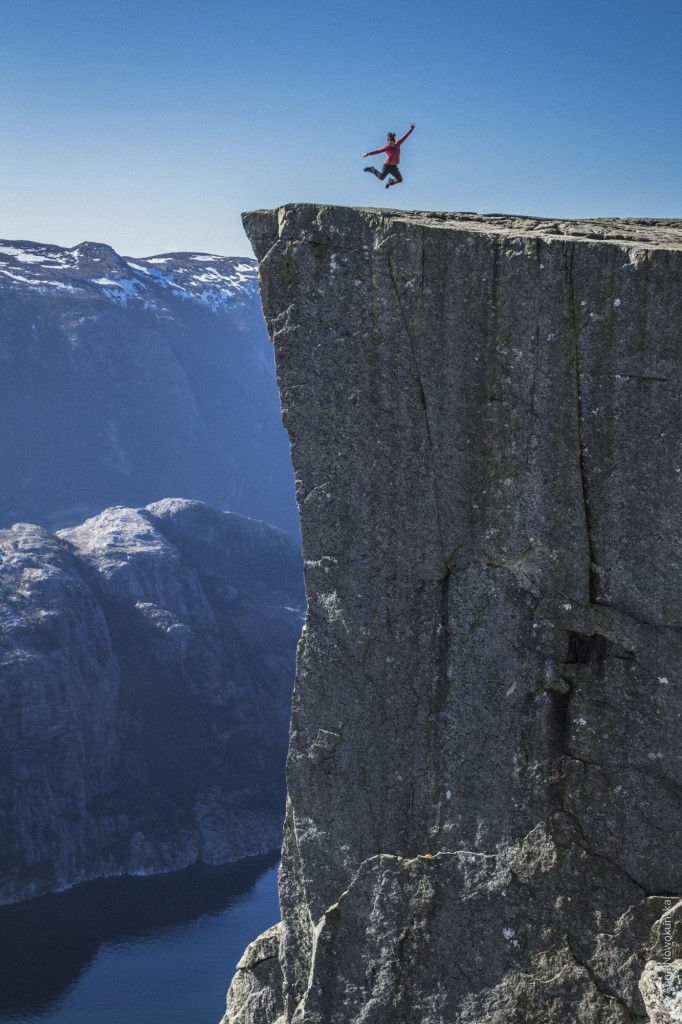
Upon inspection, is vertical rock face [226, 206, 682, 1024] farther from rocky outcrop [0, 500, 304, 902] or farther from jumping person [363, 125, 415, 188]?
rocky outcrop [0, 500, 304, 902]

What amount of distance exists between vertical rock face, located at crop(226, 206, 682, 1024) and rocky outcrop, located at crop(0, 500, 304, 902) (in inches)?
3278

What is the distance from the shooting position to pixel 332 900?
1000 cm

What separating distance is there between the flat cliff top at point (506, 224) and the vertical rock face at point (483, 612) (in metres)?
0.06

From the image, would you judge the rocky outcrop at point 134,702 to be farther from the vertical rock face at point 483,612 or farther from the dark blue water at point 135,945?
the vertical rock face at point 483,612

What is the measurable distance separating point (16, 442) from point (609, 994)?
199842mm

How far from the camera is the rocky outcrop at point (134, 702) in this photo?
92.9 m

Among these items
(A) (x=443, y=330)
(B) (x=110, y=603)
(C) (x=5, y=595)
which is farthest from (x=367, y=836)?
(B) (x=110, y=603)

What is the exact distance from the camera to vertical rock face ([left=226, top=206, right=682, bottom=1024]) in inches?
352

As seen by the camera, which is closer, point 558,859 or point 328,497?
point 558,859

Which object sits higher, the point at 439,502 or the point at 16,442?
the point at 439,502

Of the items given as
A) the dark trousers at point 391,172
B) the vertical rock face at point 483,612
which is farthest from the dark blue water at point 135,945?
the dark trousers at point 391,172

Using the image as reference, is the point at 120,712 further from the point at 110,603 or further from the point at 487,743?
the point at 487,743

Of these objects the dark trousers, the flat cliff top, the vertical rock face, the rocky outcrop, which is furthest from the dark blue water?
the flat cliff top

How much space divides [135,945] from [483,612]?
2909 inches
